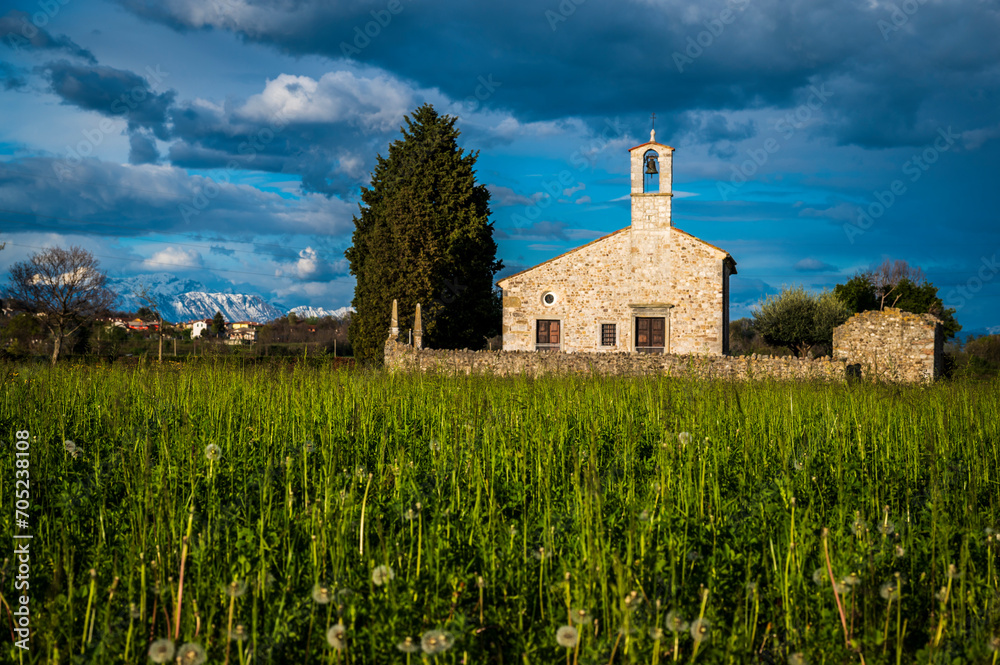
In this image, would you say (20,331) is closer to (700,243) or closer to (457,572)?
(700,243)

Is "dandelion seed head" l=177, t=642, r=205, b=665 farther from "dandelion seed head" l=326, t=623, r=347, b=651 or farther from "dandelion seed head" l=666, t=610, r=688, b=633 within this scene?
"dandelion seed head" l=666, t=610, r=688, b=633

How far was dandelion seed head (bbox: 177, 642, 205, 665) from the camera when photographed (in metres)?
1.67

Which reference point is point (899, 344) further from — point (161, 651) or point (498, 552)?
point (161, 651)

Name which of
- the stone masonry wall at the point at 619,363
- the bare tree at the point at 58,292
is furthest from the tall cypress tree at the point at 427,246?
the bare tree at the point at 58,292

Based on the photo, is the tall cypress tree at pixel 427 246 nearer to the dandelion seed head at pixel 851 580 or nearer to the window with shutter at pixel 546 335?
the window with shutter at pixel 546 335

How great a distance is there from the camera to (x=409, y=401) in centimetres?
672

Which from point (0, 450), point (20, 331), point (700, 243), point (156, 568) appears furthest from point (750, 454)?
point (20, 331)

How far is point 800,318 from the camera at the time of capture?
1190 inches

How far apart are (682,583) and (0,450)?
4.85m

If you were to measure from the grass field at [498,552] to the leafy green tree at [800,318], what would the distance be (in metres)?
27.9

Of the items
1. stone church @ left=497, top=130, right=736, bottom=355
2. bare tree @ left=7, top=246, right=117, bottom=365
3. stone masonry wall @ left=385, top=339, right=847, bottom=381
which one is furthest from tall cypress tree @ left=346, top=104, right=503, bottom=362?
bare tree @ left=7, top=246, right=117, bottom=365

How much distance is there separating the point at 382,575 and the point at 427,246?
2271cm

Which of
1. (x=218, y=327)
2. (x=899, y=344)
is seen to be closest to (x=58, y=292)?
(x=218, y=327)

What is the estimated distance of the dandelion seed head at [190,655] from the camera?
1.67 meters
